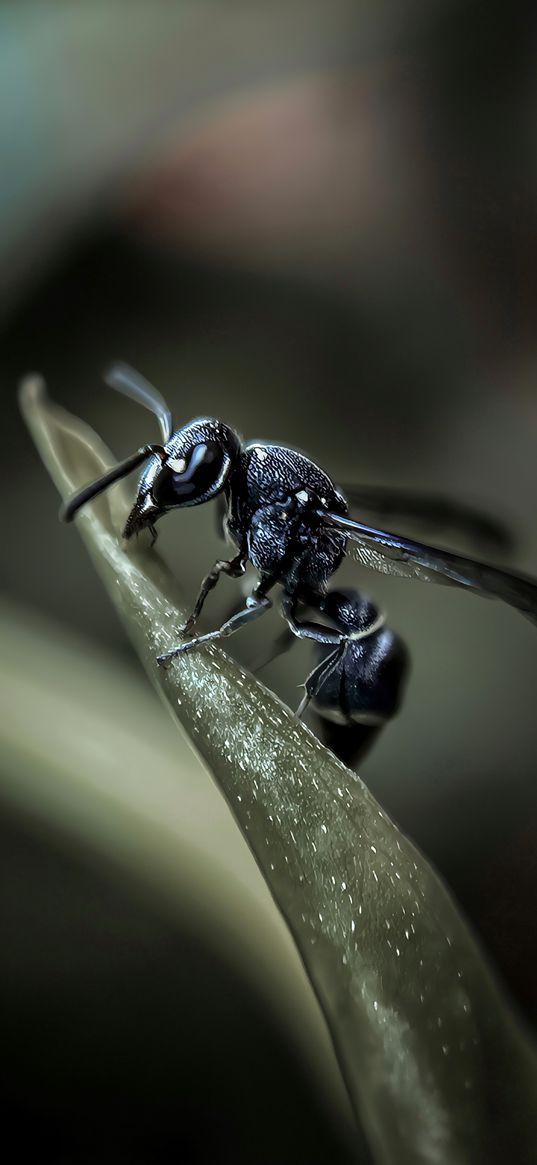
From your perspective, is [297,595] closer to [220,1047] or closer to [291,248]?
[220,1047]

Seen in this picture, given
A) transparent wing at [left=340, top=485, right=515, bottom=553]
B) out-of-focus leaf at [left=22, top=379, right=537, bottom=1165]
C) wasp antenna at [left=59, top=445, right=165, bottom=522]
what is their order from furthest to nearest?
transparent wing at [left=340, top=485, right=515, bottom=553] < wasp antenna at [left=59, top=445, right=165, bottom=522] < out-of-focus leaf at [left=22, top=379, right=537, bottom=1165]

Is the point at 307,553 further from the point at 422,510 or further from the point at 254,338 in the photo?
the point at 254,338

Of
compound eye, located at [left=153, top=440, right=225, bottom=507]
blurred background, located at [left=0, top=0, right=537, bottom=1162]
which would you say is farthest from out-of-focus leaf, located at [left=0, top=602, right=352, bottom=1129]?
compound eye, located at [left=153, top=440, right=225, bottom=507]

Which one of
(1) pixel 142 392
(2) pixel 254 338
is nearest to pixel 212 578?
(1) pixel 142 392

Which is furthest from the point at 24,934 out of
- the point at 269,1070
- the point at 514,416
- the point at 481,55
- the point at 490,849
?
the point at 481,55

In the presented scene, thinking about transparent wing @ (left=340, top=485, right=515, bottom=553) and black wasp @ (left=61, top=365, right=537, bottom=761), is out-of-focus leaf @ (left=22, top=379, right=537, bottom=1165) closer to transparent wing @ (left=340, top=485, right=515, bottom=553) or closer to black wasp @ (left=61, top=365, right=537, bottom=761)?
black wasp @ (left=61, top=365, right=537, bottom=761)

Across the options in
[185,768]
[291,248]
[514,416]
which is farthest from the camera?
[291,248]
